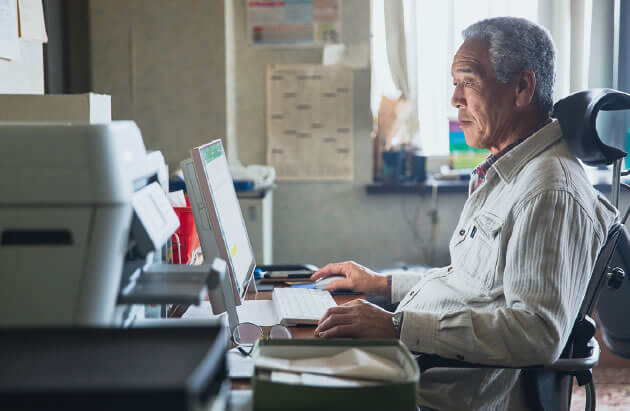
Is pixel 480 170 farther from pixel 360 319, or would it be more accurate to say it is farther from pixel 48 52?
pixel 48 52

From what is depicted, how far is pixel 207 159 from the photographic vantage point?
1.37 m

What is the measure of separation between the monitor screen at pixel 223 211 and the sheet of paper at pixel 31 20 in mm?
810

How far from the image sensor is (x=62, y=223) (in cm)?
82

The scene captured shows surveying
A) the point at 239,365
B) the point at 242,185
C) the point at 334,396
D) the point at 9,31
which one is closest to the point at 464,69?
the point at 239,365

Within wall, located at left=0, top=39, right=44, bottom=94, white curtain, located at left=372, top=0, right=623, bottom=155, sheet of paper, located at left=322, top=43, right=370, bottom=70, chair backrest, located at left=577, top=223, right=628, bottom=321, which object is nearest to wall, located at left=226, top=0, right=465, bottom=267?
sheet of paper, located at left=322, top=43, right=370, bottom=70

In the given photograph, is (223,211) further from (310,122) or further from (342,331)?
(310,122)

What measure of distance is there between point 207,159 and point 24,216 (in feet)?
1.87

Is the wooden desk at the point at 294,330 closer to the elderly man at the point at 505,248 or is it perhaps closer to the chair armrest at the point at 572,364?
the elderly man at the point at 505,248

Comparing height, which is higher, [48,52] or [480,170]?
[48,52]

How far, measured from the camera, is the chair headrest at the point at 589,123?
136 centimetres

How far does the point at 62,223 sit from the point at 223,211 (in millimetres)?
619

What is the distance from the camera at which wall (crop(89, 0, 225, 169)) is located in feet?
10.5

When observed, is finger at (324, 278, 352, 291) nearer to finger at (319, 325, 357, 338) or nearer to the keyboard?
the keyboard

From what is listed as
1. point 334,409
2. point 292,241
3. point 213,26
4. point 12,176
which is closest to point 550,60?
point 334,409
